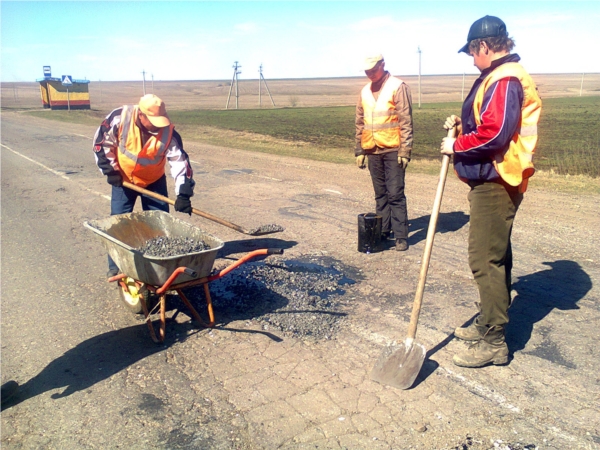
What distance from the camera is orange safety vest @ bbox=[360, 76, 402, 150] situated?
624 centimetres

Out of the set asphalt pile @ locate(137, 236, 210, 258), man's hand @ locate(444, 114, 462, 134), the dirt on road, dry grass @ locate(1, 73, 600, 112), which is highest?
dry grass @ locate(1, 73, 600, 112)

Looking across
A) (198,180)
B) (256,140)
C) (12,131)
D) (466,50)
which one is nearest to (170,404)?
(466,50)

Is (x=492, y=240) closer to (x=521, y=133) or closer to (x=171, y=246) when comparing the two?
(x=521, y=133)

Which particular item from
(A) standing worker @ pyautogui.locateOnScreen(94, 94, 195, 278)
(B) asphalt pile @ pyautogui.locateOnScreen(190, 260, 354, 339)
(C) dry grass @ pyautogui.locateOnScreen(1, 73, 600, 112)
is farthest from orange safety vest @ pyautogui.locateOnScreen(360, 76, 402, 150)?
(C) dry grass @ pyautogui.locateOnScreen(1, 73, 600, 112)

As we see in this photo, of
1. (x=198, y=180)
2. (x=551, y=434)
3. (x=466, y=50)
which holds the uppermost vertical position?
(x=466, y=50)

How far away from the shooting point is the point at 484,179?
3.67 metres

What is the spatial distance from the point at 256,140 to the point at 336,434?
1843 centimetres

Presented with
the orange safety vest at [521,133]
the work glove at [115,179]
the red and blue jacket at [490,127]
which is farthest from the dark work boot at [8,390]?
the orange safety vest at [521,133]

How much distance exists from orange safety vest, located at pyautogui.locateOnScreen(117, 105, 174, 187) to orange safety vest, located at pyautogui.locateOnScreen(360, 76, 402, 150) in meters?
2.34

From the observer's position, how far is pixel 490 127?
3441mm

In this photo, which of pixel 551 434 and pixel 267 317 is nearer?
pixel 551 434

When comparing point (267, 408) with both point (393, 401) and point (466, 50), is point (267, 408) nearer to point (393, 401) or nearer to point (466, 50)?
point (393, 401)

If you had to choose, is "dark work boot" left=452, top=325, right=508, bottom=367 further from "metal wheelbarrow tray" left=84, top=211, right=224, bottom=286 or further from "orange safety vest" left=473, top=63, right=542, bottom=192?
"metal wheelbarrow tray" left=84, top=211, right=224, bottom=286


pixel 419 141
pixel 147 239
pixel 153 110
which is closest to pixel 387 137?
pixel 153 110
